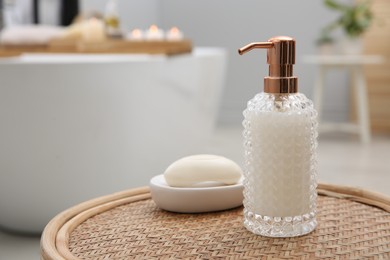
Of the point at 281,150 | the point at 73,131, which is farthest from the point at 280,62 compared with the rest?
the point at 73,131

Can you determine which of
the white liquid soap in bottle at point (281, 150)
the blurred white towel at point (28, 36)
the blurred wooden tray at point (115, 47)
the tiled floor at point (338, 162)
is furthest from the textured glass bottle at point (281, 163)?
the blurred white towel at point (28, 36)

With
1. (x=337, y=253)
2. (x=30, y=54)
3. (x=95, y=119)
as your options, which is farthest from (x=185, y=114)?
(x=337, y=253)

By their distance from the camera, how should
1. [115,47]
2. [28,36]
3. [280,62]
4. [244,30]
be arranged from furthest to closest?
1. [244,30]
2. [28,36]
3. [115,47]
4. [280,62]

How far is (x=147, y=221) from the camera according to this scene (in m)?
0.69

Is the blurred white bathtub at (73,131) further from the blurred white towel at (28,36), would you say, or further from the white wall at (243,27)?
the white wall at (243,27)

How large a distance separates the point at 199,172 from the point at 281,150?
14 centimetres

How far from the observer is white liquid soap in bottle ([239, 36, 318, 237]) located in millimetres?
596

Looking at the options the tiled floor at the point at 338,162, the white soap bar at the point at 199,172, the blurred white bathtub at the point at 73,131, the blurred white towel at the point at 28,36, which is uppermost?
the blurred white towel at the point at 28,36

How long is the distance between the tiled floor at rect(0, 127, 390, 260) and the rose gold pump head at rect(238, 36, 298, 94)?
1.13 metres

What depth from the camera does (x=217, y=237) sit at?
2.04 feet

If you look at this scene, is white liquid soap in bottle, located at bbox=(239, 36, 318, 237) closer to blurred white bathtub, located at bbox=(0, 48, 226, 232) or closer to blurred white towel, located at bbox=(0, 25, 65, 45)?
blurred white bathtub, located at bbox=(0, 48, 226, 232)

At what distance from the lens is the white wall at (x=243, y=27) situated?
417 centimetres

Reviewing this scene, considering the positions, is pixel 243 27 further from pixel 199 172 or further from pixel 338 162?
pixel 199 172

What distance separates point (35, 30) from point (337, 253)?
221cm
